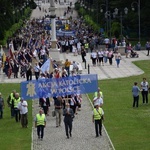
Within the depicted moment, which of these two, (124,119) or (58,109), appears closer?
(58,109)

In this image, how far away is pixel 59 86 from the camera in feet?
116

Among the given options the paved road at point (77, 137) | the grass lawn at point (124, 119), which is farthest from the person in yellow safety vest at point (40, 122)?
the grass lawn at point (124, 119)

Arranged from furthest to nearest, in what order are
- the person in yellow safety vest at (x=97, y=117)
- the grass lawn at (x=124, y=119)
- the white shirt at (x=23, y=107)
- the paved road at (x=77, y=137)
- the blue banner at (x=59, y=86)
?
the blue banner at (x=59, y=86) → the white shirt at (x=23, y=107) → the person in yellow safety vest at (x=97, y=117) → the grass lawn at (x=124, y=119) → the paved road at (x=77, y=137)

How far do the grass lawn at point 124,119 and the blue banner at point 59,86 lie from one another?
176 centimetres

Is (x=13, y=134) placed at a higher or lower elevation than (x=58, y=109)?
lower

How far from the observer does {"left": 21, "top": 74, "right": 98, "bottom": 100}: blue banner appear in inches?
1371

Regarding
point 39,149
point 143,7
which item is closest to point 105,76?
point 39,149

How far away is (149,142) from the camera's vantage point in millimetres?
30094

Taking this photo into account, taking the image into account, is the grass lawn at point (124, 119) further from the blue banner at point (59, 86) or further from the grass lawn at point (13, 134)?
the grass lawn at point (13, 134)

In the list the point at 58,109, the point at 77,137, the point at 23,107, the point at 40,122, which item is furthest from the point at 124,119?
the point at 40,122

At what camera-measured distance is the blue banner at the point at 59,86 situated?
34.8 meters

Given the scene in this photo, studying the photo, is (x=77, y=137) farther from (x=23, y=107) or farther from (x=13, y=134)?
(x=23, y=107)

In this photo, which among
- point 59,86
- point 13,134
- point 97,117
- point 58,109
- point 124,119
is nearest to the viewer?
point 97,117

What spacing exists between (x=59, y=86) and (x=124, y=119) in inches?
128
